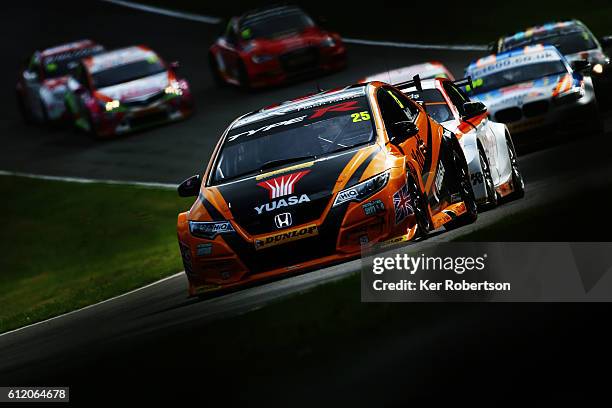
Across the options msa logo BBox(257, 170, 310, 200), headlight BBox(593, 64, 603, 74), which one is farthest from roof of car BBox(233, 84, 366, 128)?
headlight BBox(593, 64, 603, 74)

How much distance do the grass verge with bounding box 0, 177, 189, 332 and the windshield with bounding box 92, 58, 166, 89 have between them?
12.6 ft

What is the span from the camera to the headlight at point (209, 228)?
11195 mm

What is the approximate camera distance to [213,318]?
36.0 feet

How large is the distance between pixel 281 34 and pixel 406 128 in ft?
61.0

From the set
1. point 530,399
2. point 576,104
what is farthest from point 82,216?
point 530,399

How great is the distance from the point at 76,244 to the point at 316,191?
10.2 m

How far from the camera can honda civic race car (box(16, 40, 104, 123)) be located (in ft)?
102

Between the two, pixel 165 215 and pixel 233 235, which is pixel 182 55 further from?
pixel 233 235

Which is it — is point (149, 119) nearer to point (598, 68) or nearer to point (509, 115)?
point (598, 68)

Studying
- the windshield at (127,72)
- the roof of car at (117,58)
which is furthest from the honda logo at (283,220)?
the roof of car at (117,58)

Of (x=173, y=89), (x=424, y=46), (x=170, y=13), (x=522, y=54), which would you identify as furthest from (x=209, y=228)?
(x=170, y=13)

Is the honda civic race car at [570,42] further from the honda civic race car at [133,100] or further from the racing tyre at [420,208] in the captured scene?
the racing tyre at [420,208]

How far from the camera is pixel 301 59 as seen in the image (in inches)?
1164

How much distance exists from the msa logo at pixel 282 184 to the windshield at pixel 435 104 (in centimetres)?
377
